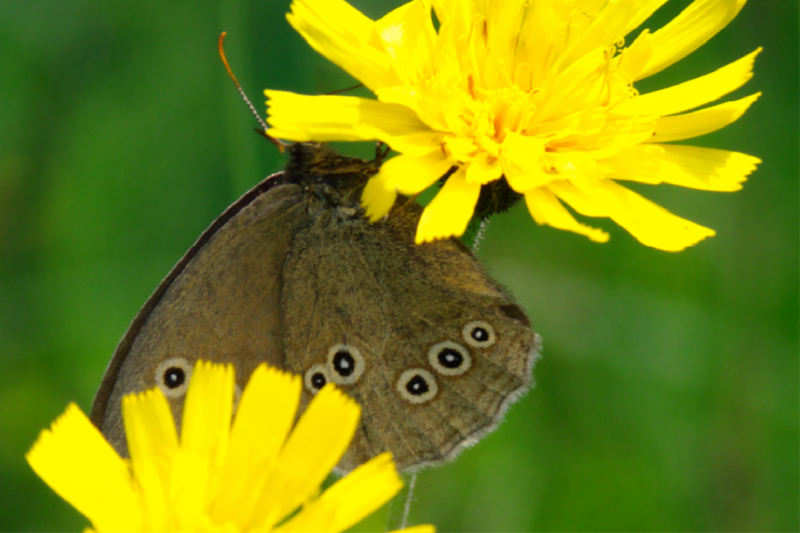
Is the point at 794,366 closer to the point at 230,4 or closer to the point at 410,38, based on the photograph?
the point at 410,38

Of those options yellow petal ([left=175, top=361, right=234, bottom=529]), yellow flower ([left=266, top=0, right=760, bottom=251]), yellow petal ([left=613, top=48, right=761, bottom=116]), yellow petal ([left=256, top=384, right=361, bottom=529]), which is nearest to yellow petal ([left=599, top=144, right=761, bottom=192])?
yellow flower ([left=266, top=0, right=760, bottom=251])

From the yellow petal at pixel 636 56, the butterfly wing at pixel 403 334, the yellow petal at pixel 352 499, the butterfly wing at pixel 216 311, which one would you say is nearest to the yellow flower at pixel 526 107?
the yellow petal at pixel 636 56

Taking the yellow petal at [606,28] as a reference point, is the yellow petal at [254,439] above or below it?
below

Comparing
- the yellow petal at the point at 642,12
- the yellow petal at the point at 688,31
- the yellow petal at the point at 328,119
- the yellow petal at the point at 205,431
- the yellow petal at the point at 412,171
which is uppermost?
the yellow petal at the point at 328,119

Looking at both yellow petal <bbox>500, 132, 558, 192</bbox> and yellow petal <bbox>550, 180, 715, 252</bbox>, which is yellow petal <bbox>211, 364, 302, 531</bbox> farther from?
yellow petal <bbox>550, 180, 715, 252</bbox>

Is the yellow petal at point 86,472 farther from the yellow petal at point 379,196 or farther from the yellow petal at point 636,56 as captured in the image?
the yellow petal at point 636,56

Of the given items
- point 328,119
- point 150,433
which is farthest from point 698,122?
point 150,433

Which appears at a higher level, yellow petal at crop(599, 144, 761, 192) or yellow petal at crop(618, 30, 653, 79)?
yellow petal at crop(618, 30, 653, 79)
